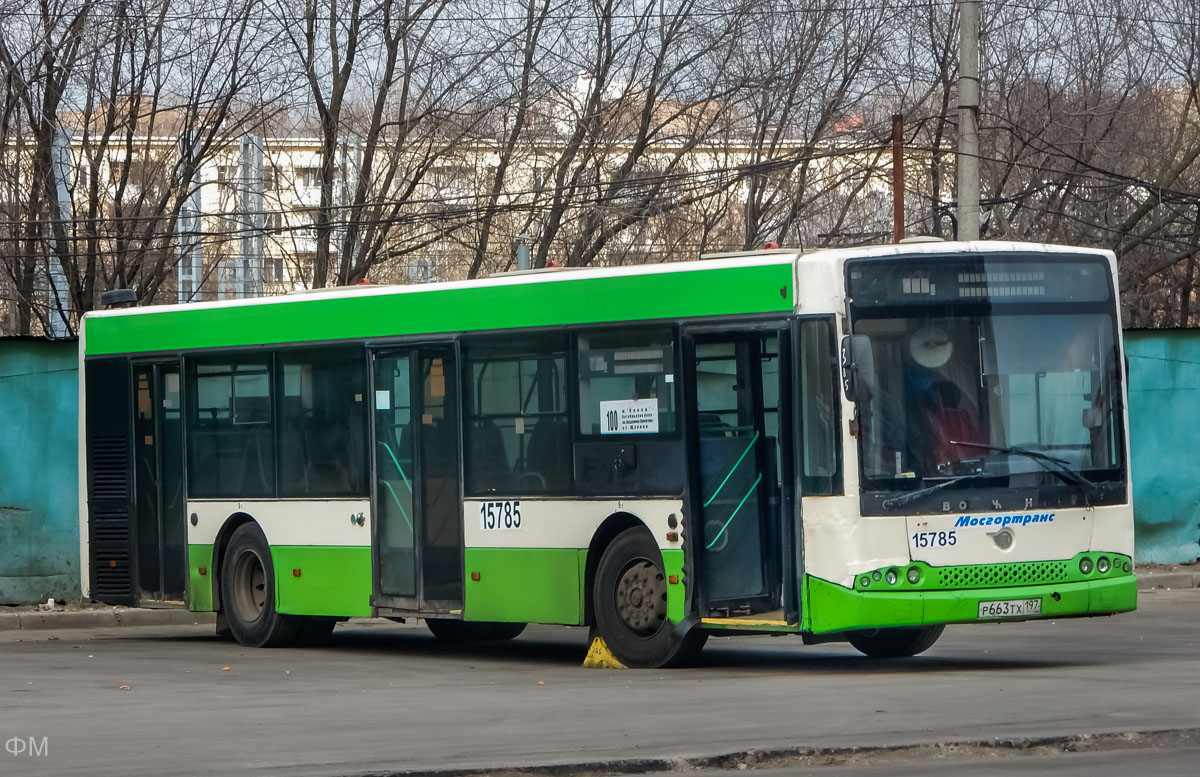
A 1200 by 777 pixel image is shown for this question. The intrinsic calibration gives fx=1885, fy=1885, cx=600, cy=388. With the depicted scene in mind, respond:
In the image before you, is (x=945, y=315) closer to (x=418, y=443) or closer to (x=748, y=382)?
(x=748, y=382)

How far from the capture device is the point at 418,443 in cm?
1499

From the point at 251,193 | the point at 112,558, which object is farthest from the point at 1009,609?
the point at 251,193

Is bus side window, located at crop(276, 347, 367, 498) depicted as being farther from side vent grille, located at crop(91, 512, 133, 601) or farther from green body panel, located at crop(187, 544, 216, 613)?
side vent grille, located at crop(91, 512, 133, 601)

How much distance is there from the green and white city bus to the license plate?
0.05 feet

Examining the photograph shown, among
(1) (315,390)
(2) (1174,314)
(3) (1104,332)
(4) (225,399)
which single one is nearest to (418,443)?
(1) (315,390)

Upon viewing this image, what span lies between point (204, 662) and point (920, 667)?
18.8 feet

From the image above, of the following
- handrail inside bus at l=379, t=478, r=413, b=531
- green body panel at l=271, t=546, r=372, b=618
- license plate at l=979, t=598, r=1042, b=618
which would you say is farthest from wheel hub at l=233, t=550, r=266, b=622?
license plate at l=979, t=598, r=1042, b=618

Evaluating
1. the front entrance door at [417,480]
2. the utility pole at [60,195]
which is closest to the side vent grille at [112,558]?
the front entrance door at [417,480]

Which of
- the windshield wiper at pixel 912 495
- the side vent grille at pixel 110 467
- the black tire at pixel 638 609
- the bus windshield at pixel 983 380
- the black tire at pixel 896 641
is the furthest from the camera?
the side vent grille at pixel 110 467

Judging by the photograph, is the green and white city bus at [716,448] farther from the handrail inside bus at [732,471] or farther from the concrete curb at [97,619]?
the concrete curb at [97,619]

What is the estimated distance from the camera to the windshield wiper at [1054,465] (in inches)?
486

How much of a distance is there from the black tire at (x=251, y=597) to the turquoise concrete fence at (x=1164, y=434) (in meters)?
10.7

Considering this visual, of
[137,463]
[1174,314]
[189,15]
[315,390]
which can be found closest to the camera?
[315,390]

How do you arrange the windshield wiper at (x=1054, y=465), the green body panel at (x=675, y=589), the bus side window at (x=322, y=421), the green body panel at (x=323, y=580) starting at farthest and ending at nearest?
the bus side window at (x=322, y=421), the green body panel at (x=323, y=580), the green body panel at (x=675, y=589), the windshield wiper at (x=1054, y=465)
